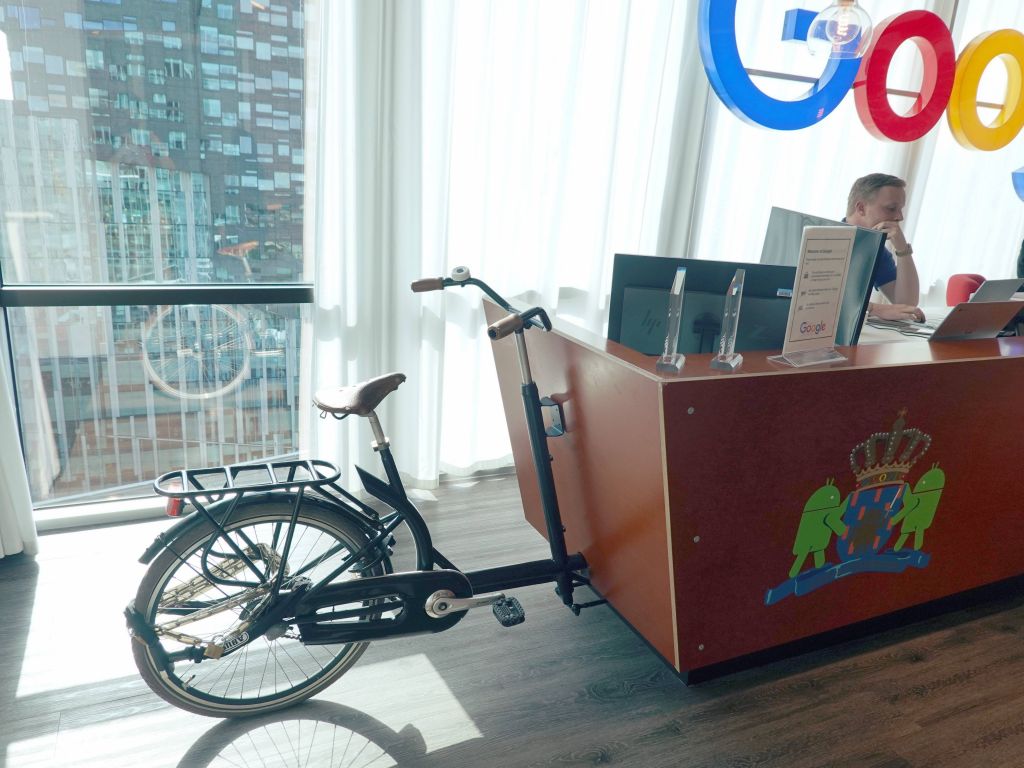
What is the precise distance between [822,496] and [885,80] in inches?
83.7

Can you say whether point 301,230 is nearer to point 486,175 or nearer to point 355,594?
point 486,175

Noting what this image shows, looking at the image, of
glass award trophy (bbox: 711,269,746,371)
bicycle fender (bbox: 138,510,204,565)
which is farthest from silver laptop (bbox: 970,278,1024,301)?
bicycle fender (bbox: 138,510,204,565)

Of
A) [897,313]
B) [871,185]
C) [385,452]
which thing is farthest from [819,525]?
[871,185]

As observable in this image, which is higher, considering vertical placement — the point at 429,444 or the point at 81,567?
the point at 429,444

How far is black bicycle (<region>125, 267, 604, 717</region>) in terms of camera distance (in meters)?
1.74

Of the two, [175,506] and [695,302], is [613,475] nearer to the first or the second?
[695,302]

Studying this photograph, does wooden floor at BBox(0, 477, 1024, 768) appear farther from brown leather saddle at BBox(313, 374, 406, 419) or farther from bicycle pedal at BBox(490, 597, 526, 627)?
brown leather saddle at BBox(313, 374, 406, 419)

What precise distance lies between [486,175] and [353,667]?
1.99 meters

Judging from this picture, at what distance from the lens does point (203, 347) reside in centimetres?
306

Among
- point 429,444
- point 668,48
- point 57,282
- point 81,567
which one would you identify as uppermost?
point 668,48

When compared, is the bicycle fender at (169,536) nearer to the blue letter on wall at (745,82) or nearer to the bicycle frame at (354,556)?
the bicycle frame at (354,556)

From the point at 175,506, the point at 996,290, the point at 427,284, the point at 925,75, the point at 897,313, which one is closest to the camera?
the point at 175,506

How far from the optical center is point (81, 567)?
257 cm

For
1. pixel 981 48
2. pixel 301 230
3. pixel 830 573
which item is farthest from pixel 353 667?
pixel 981 48
